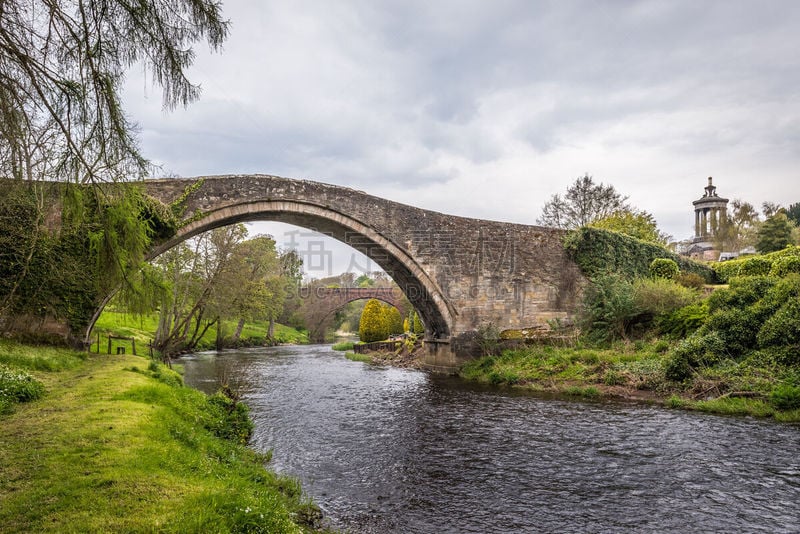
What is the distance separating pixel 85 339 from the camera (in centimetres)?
1070

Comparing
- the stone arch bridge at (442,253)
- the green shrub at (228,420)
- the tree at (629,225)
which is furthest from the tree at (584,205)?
the green shrub at (228,420)

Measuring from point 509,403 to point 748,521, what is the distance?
232 inches

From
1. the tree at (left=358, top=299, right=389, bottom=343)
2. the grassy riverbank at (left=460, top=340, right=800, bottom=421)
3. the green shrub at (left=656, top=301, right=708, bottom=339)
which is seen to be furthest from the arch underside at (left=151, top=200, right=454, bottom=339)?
the tree at (left=358, top=299, right=389, bottom=343)

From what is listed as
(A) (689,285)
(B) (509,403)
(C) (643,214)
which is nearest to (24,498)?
(B) (509,403)

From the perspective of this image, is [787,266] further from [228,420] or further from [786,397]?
[228,420]

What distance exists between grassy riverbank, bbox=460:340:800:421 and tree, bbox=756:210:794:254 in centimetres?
2200

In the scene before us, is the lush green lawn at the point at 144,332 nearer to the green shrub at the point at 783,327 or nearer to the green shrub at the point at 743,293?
the green shrub at the point at 783,327

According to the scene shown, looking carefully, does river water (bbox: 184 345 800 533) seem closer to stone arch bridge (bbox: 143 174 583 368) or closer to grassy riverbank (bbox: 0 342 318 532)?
grassy riverbank (bbox: 0 342 318 532)

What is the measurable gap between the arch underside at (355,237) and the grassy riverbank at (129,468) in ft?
19.4

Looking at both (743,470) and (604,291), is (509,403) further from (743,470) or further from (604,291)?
(604,291)

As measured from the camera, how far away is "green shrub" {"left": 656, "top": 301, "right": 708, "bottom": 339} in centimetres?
1159

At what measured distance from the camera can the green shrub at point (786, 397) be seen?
7.68 meters

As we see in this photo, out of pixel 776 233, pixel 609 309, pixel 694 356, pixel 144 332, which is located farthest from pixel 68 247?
pixel 776 233

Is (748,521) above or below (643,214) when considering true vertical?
below
